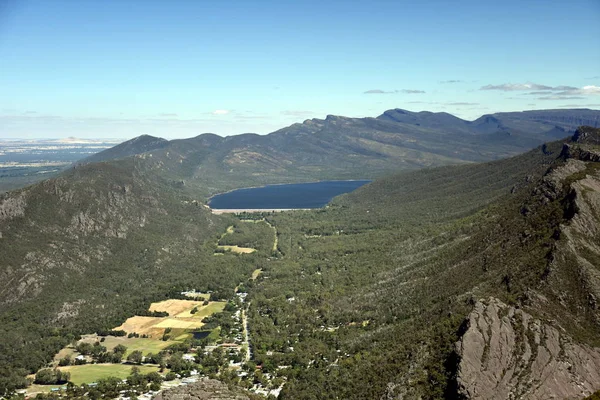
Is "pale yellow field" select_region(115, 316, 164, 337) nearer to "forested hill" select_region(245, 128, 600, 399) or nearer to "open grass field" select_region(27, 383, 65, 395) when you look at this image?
"forested hill" select_region(245, 128, 600, 399)

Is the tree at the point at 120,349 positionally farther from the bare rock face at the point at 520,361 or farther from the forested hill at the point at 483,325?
the bare rock face at the point at 520,361

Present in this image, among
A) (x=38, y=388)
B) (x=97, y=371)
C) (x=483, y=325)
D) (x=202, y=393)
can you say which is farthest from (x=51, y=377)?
(x=483, y=325)

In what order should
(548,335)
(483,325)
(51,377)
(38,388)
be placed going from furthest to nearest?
(51,377) → (38,388) → (483,325) → (548,335)

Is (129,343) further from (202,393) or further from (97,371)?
(202,393)

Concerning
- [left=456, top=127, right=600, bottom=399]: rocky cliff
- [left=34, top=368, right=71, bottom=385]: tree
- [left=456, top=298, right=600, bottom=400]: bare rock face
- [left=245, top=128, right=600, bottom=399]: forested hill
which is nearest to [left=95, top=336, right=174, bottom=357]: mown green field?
[left=34, top=368, right=71, bottom=385]: tree

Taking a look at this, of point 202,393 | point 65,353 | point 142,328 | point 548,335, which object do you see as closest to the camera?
point 548,335

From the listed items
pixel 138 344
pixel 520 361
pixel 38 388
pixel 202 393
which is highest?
pixel 520 361

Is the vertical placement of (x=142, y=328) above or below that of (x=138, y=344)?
above

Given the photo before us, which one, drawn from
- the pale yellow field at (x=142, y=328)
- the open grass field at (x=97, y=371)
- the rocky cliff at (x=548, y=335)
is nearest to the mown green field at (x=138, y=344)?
the pale yellow field at (x=142, y=328)
